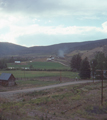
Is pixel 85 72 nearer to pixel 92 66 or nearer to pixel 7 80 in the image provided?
pixel 92 66

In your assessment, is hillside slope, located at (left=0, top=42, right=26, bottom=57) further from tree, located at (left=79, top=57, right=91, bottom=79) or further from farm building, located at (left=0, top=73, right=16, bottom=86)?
farm building, located at (left=0, top=73, right=16, bottom=86)

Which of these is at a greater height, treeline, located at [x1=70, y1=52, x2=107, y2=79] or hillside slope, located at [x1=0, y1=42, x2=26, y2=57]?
hillside slope, located at [x1=0, y1=42, x2=26, y2=57]

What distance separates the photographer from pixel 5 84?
3394cm

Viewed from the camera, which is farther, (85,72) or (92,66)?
(92,66)

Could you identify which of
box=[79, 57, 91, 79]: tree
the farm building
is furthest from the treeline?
the farm building

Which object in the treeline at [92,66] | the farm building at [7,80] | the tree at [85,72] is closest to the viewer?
the farm building at [7,80]

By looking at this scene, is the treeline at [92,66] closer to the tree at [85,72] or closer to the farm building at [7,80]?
the tree at [85,72]

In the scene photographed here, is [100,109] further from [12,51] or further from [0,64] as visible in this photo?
[12,51]

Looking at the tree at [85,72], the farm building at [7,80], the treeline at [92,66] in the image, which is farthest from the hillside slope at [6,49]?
the farm building at [7,80]

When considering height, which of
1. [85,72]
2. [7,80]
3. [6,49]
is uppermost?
[6,49]

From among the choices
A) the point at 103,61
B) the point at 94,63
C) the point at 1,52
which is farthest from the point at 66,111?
the point at 1,52

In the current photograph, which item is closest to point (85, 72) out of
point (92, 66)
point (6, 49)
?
point (92, 66)

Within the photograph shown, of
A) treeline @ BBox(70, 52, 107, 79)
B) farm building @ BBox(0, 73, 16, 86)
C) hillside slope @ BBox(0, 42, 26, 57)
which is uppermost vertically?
hillside slope @ BBox(0, 42, 26, 57)

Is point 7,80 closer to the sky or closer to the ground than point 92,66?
closer to the ground
